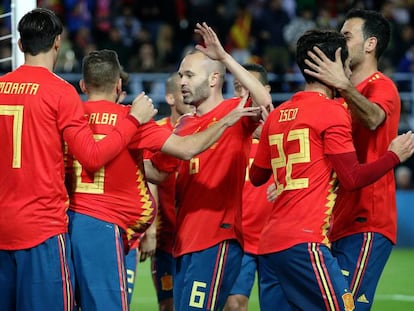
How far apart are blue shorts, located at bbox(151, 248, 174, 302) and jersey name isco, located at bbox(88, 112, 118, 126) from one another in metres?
2.85

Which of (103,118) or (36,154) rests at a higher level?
(103,118)

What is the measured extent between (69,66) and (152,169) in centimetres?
1186

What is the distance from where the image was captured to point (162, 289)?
9.70 m

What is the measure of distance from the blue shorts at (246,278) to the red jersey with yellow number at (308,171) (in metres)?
2.52

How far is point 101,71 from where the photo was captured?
282 inches

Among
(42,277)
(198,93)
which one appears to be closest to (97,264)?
(42,277)

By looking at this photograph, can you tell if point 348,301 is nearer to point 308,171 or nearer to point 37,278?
point 308,171

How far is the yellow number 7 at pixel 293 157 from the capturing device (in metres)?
6.51

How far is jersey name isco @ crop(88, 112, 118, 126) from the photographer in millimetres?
7004

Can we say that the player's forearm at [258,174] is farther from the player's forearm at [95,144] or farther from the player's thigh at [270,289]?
the player's forearm at [95,144]

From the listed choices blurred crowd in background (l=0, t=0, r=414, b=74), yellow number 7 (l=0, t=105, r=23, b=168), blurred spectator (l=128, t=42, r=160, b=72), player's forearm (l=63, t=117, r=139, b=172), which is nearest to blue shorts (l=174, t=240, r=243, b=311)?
player's forearm (l=63, t=117, r=139, b=172)

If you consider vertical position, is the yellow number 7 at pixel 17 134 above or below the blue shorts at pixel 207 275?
above

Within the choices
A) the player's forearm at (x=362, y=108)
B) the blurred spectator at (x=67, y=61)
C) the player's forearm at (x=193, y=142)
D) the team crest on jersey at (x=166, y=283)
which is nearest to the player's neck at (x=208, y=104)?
the player's forearm at (x=193, y=142)

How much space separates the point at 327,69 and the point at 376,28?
1.20 metres
